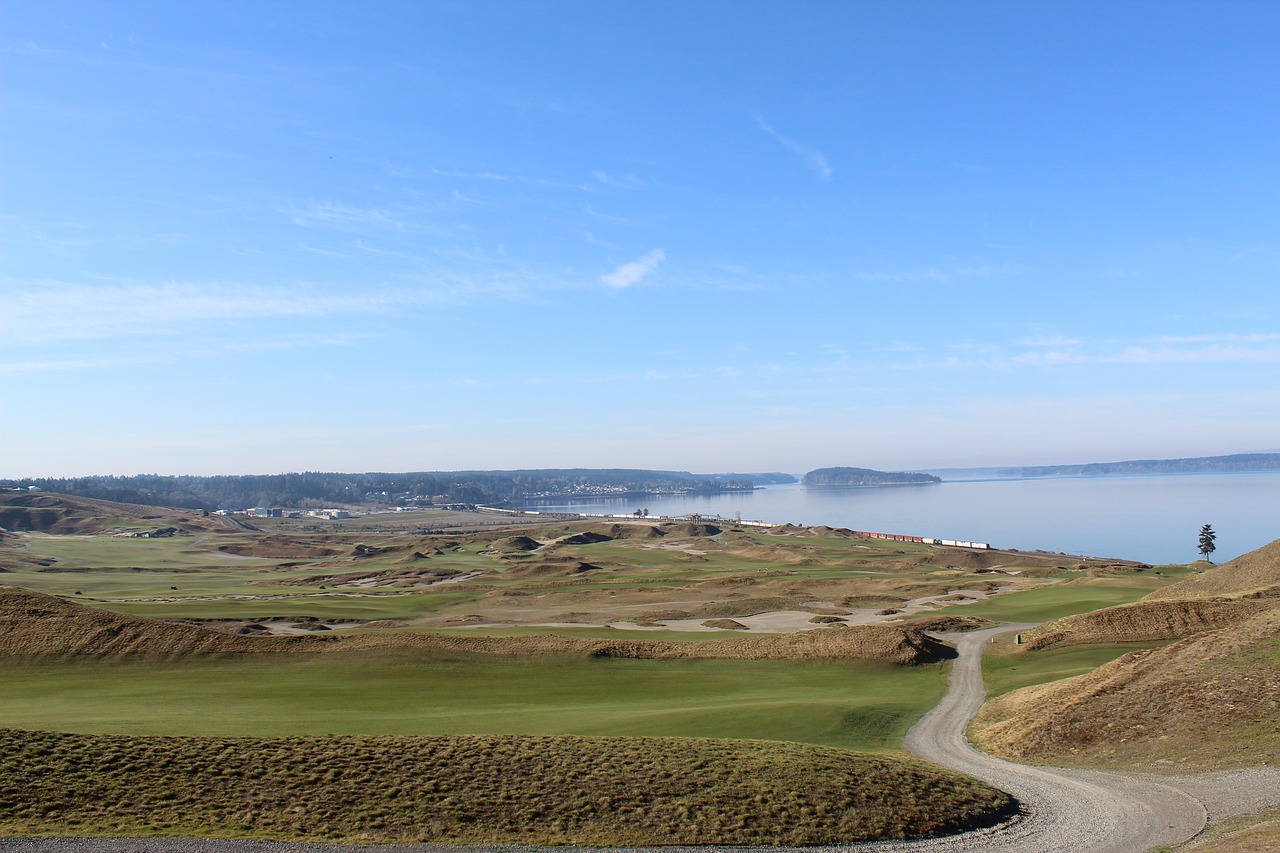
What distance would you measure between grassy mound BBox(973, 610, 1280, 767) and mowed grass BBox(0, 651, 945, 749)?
4268mm

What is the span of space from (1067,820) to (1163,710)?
Answer: 8.44 m

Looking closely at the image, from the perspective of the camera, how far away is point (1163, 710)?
24.1 meters

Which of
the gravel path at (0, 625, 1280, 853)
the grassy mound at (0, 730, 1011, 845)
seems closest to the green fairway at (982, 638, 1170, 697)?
the gravel path at (0, 625, 1280, 853)

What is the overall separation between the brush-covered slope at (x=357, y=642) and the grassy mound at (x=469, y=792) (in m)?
19.7

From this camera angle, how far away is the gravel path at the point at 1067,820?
15281mm

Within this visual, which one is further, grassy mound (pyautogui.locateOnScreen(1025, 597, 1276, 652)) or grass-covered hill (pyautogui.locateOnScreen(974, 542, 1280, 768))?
grassy mound (pyautogui.locateOnScreen(1025, 597, 1276, 652))

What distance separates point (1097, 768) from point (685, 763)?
36.7ft

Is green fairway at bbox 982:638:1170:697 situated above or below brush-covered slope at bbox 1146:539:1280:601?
below

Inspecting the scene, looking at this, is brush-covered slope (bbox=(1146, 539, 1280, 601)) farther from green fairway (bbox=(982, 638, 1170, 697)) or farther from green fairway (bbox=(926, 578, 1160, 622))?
green fairway (bbox=(982, 638, 1170, 697))

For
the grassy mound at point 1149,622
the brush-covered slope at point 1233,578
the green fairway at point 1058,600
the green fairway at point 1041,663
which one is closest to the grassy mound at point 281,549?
the green fairway at point 1058,600

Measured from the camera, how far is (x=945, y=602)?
2643 inches

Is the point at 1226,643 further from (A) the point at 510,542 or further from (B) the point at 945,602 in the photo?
(A) the point at 510,542

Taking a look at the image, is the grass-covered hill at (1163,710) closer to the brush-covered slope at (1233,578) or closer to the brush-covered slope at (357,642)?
the brush-covered slope at (357,642)

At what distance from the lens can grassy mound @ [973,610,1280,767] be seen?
71.4 feet
